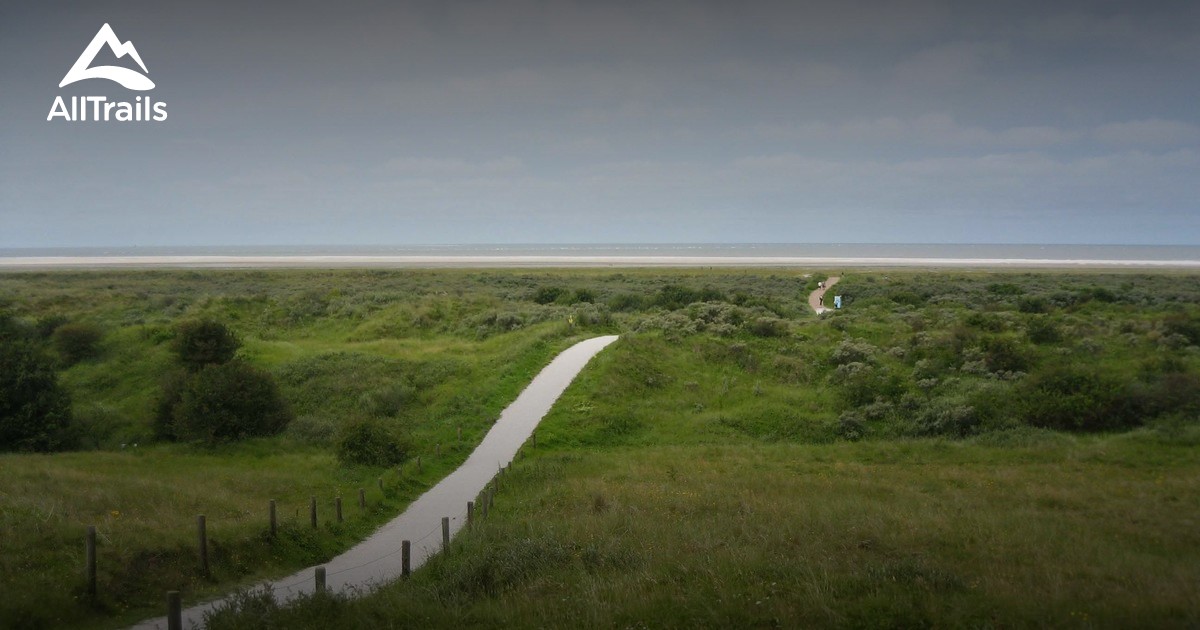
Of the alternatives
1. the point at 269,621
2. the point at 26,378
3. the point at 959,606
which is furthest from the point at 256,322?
the point at 959,606

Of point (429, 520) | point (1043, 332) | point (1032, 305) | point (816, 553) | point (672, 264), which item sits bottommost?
point (429, 520)

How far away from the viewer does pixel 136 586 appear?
10977mm

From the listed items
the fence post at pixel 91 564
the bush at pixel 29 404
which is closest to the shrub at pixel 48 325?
the bush at pixel 29 404

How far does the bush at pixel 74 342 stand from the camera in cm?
3688

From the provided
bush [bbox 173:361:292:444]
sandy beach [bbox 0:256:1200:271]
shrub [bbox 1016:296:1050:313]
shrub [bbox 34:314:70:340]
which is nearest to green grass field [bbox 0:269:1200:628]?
shrub [bbox 1016:296:1050:313]

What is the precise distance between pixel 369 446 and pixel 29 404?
46.2ft

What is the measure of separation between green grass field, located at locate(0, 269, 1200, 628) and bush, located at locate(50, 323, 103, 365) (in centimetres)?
66

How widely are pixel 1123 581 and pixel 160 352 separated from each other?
129 feet

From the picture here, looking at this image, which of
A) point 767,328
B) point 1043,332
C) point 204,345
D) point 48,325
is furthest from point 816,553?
point 48,325

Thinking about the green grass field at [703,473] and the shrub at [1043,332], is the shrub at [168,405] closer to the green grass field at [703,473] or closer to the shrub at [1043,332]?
the green grass field at [703,473]

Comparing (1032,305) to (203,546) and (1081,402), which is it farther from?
(203,546)

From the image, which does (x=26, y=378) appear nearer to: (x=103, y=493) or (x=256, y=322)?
(x=103, y=493)

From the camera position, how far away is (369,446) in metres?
20.8

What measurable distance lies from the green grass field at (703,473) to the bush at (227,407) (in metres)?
0.86
